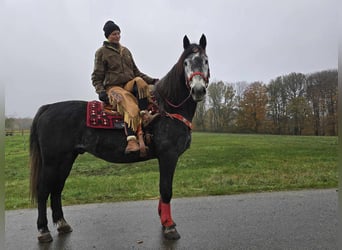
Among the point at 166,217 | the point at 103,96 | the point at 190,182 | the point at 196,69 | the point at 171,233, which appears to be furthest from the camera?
the point at 190,182

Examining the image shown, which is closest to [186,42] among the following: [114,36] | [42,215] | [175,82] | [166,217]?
→ [175,82]

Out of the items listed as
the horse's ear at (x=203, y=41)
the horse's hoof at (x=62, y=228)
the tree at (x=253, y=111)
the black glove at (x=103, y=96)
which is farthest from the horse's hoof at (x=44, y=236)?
the tree at (x=253, y=111)

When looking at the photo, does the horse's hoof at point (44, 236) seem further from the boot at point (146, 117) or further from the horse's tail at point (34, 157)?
the boot at point (146, 117)

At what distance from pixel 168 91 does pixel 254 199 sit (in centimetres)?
299

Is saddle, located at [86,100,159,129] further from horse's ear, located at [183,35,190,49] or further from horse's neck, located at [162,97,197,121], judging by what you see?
horse's ear, located at [183,35,190,49]

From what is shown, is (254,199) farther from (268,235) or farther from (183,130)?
(183,130)

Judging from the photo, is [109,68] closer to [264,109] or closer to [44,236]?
[44,236]

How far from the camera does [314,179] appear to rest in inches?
281

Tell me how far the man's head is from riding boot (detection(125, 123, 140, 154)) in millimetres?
1409

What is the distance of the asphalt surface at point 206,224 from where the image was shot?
356 cm

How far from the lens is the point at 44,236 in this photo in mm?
3809

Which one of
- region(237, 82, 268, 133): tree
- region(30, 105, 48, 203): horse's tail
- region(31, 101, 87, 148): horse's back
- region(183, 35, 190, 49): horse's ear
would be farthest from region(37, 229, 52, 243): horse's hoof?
region(237, 82, 268, 133): tree

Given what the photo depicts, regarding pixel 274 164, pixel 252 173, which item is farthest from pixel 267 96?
pixel 252 173

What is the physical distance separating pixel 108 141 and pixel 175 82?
1.33m
